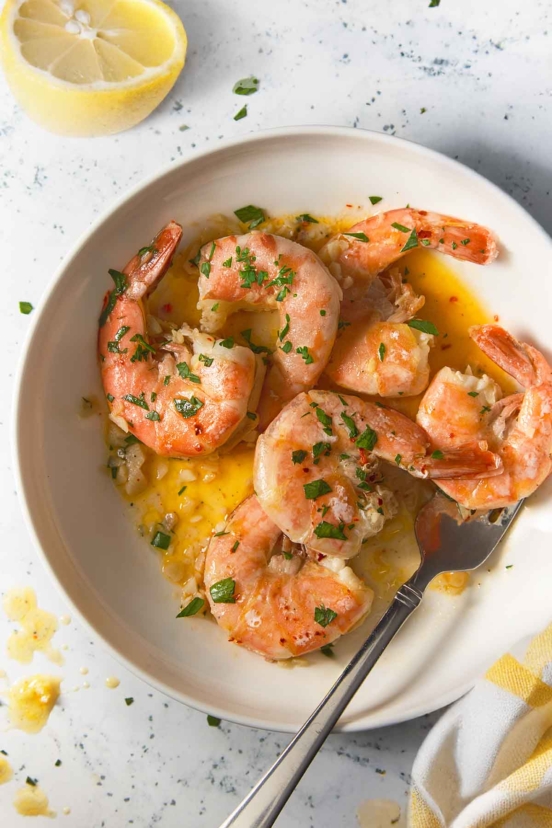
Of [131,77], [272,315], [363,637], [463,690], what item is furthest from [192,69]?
[463,690]

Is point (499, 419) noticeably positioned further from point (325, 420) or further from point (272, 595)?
point (272, 595)

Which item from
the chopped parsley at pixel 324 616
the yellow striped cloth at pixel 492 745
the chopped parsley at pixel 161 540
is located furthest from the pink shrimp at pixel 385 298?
the yellow striped cloth at pixel 492 745

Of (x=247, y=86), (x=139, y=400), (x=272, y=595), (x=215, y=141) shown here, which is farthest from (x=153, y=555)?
(x=247, y=86)

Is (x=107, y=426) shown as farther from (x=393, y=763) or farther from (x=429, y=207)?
(x=393, y=763)

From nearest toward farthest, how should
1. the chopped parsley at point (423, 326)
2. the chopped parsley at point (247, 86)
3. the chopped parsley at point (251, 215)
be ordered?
1. the chopped parsley at point (423, 326)
2. the chopped parsley at point (251, 215)
3. the chopped parsley at point (247, 86)

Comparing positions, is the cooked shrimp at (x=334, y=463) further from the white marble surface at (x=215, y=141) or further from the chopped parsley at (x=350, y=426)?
the white marble surface at (x=215, y=141)

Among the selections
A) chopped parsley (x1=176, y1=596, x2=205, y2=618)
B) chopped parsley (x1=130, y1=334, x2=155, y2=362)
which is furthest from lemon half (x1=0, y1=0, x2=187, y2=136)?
chopped parsley (x1=176, y1=596, x2=205, y2=618)

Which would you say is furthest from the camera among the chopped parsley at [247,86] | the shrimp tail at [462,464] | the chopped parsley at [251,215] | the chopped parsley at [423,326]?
the chopped parsley at [247,86]

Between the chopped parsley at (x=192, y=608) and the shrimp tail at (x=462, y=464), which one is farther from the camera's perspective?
the chopped parsley at (x=192, y=608)
